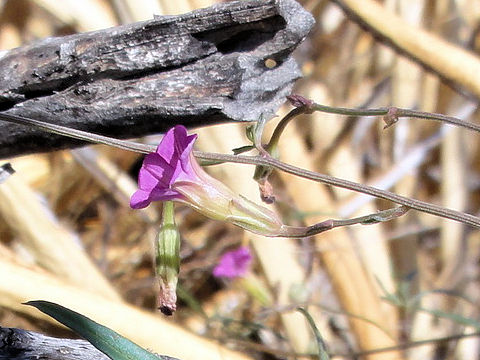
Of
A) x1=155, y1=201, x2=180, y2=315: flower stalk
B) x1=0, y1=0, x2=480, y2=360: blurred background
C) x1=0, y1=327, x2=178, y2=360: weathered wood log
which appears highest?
x1=0, y1=0, x2=480, y2=360: blurred background

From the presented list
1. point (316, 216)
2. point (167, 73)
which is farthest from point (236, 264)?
point (167, 73)

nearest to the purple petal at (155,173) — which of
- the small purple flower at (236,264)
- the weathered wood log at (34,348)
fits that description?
the weathered wood log at (34,348)

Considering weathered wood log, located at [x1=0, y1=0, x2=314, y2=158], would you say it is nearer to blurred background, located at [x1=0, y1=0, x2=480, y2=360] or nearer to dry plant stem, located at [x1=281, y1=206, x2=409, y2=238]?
dry plant stem, located at [x1=281, y1=206, x2=409, y2=238]

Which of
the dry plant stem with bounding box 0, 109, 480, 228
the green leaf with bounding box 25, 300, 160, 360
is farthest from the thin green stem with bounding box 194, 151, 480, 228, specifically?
the green leaf with bounding box 25, 300, 160, 360

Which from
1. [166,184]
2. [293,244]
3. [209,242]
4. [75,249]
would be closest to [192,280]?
[209,242]

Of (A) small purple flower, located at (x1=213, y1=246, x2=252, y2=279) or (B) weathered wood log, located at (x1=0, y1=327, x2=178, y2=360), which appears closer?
(B) weathered wood log, located at (x1=0, y1=327, x2=178, y2=360)

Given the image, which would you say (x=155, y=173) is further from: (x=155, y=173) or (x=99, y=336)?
(x=99, y=336)

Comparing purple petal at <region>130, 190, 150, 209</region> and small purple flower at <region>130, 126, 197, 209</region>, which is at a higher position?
small purple flower at <region>130, 126, 197, 209</region>
